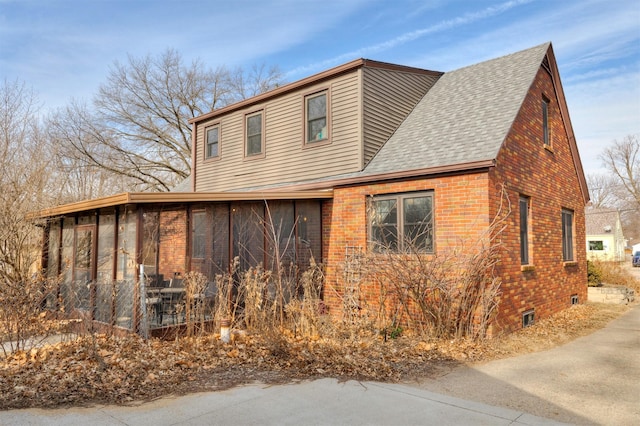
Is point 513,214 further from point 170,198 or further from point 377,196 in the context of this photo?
point 170,198

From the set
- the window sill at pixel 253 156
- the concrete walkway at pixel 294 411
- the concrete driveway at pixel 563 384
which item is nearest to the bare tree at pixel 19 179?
the window sill at pixel 253 156

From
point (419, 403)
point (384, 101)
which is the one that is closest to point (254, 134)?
point (384, 101)

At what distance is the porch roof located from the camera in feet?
25.8

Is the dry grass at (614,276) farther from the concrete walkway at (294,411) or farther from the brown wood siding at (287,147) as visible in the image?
the concrete walkway at (294,411)

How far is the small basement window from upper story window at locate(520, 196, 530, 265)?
104 centimetres

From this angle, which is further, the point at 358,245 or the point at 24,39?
the point at 24,39

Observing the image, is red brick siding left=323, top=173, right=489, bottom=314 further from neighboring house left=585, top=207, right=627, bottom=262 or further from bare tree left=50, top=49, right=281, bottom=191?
neighboring house left=585, top=207, right=627, bottom=262

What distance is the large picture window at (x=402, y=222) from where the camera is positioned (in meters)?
8.76

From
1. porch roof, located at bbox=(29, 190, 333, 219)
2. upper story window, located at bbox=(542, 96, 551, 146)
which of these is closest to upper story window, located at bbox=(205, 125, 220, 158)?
porch roof, located at bbox=(29, 190, 333, 219)

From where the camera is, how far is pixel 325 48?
16.5 m

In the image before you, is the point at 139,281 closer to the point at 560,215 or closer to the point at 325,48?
the point at 560,215

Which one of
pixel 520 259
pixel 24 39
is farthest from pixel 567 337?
pixel 24 39

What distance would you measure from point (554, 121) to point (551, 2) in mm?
2920

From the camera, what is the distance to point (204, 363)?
21.0 ft
